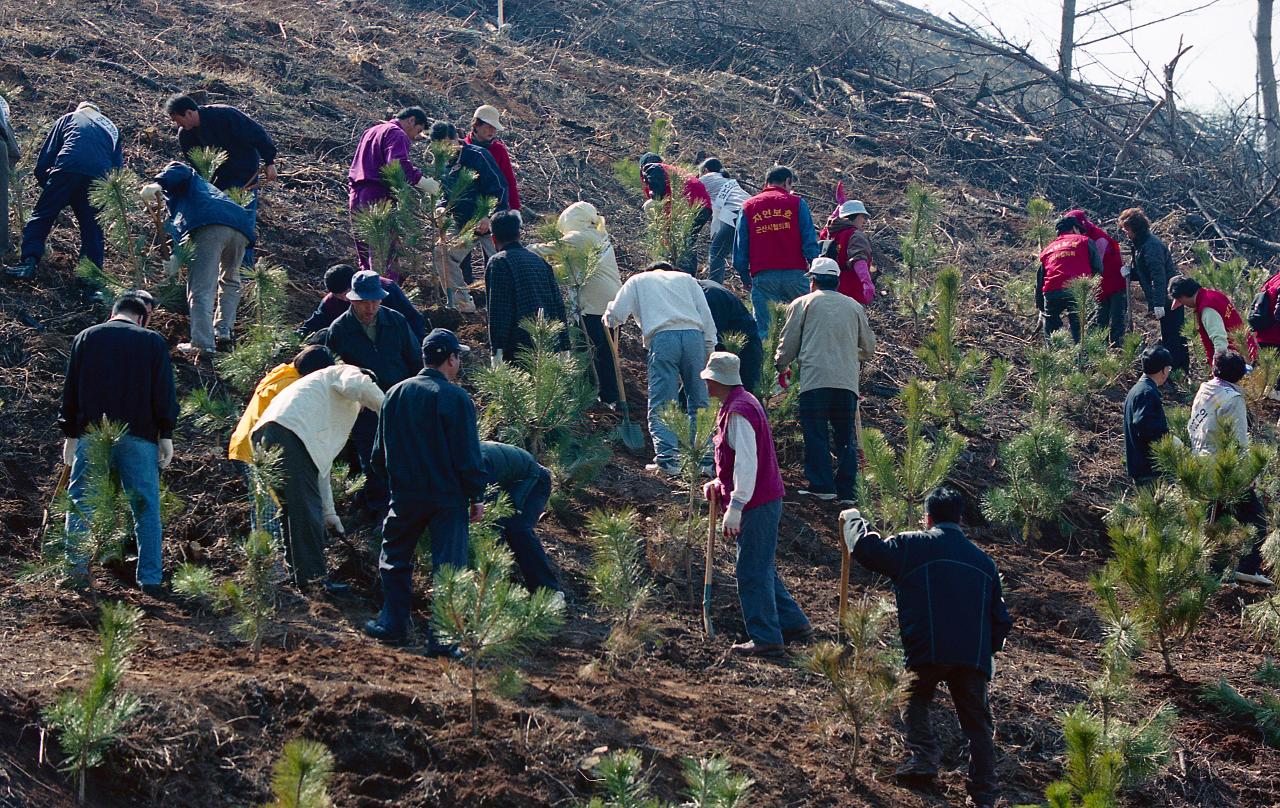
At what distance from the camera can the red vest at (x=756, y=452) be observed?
21.5 feet

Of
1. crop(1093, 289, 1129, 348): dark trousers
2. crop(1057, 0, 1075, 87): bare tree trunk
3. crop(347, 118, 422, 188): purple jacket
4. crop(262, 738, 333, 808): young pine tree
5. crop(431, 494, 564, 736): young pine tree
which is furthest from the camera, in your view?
crop(1057, 0, 1075, 87): bare tree trunk

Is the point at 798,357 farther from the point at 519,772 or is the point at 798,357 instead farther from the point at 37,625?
the point at 37,625

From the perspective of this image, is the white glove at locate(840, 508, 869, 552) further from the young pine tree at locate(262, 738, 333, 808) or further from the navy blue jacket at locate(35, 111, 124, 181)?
the navy blue jacket at locate(35, 111, 124, 181)

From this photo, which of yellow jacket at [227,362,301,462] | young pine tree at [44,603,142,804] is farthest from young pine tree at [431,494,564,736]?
yellow jacket at [227,362,301,462]

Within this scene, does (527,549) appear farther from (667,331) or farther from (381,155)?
(381,155)

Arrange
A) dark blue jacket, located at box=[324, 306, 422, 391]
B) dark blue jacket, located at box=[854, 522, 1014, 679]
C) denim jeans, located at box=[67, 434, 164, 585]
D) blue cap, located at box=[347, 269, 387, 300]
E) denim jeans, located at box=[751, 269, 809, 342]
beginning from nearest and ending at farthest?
1. dark blue jacket, located at box=[854, 522, 1014, 679]
2. denim jeans, located at box=[67, 434, 164, 585]
3. blue cap, located at box=[347, 269, 387, 300]
4. dark blue jacket, located at box=[324, 306, 422, 391]
5. denim jeans, located at box=[751, 269, 809, 342]

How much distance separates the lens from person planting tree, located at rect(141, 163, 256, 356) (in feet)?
27.2

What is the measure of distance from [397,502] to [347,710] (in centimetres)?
112

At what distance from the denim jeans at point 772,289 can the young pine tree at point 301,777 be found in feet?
20.8

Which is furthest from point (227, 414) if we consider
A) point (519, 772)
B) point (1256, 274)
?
point (1256, 274)

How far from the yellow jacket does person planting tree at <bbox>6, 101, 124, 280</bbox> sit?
9.69 feet

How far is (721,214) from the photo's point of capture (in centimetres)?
1105

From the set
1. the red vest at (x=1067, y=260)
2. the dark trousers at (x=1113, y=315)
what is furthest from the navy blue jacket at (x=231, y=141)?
the dark trousers at (x=1113, y=315)

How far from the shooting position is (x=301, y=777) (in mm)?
3941
